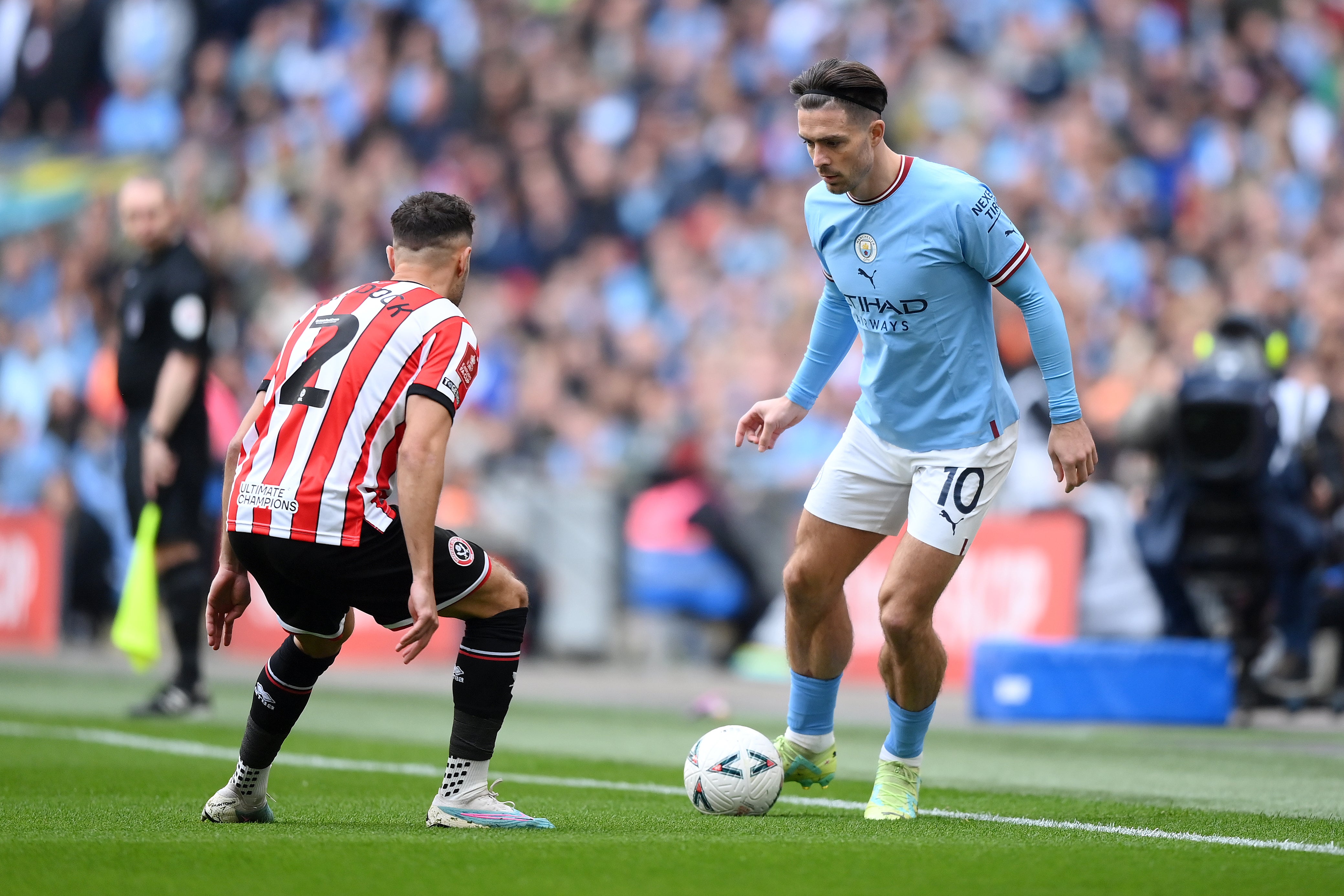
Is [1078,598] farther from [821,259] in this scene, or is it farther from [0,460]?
[0,460]

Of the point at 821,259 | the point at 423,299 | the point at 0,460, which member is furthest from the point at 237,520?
the point at 0,460

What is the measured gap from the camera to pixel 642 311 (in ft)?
61.9

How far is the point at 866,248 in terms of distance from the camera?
237 inches

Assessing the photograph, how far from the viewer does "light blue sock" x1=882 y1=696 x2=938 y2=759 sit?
19.9 feet

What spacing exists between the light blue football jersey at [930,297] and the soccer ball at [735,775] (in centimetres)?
117

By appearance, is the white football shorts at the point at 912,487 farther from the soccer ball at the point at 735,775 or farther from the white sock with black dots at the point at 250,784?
the white sock with black dots at the point at 250,784

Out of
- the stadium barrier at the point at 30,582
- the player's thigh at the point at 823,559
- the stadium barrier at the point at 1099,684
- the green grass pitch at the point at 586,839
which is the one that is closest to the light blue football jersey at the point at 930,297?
the player's thigh at the point at 823,559

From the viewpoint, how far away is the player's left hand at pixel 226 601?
17.9ft

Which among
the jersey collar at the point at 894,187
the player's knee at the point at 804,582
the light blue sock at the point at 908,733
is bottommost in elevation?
the light blue sock at the point at 908,733

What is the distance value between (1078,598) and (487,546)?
209 inches

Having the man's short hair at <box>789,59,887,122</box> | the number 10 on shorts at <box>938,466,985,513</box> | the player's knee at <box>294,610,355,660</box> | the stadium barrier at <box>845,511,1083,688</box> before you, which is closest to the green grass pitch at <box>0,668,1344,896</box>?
the player's knee at <box>294,610,355,660</box>

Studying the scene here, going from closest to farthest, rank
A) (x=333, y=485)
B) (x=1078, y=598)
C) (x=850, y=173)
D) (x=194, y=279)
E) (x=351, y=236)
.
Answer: (x=333, y=485)
(x=850, y=173)
(x=194, y=279)
(x=1078, y=598)
(x=351, y=236)

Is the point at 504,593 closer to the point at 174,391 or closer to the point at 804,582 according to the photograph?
the point at 804,582

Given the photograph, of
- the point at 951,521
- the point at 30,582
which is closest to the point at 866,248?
the point at 951,521
